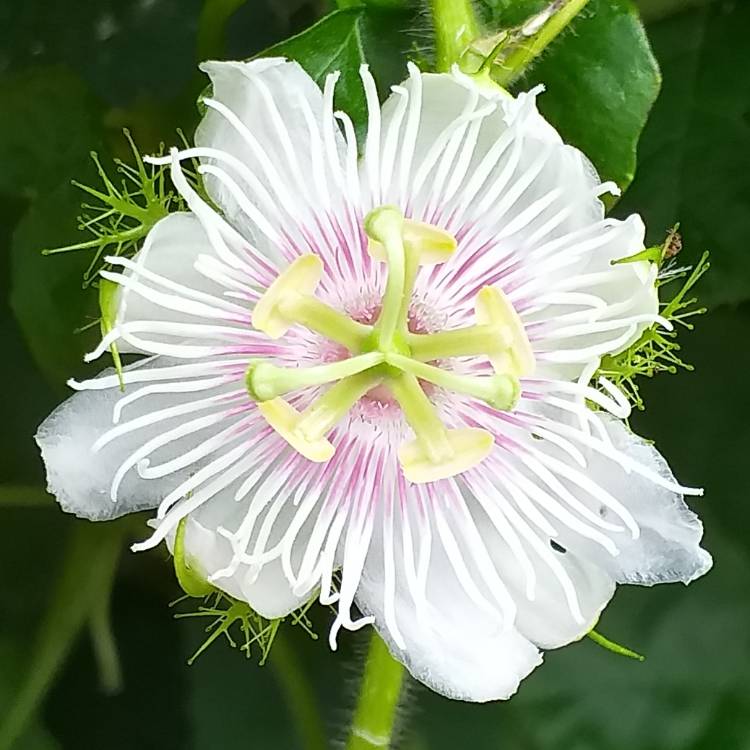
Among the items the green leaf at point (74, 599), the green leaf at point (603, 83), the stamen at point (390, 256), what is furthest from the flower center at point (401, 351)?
the green leaf at point (74, 599)

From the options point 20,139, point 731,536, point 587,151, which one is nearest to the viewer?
point 587,151

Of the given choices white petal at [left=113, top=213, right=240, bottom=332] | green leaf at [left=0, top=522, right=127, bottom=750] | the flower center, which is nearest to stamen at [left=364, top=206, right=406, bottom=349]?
the flower center

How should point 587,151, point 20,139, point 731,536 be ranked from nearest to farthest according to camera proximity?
1. point 587,151
2. point 20,139
3. point 731,536

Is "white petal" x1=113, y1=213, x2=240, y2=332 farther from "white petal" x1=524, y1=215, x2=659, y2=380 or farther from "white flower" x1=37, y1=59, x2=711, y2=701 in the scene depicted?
"white petal" x1=524, y1=215, x2=659, y2=380

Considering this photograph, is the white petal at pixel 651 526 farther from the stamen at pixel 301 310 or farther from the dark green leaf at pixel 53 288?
the dark green leaf at pixel 53 288

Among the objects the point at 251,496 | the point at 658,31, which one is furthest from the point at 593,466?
the point at 658,31

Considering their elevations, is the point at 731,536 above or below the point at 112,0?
below

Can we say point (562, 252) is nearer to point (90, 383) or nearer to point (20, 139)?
point (90, 383)
